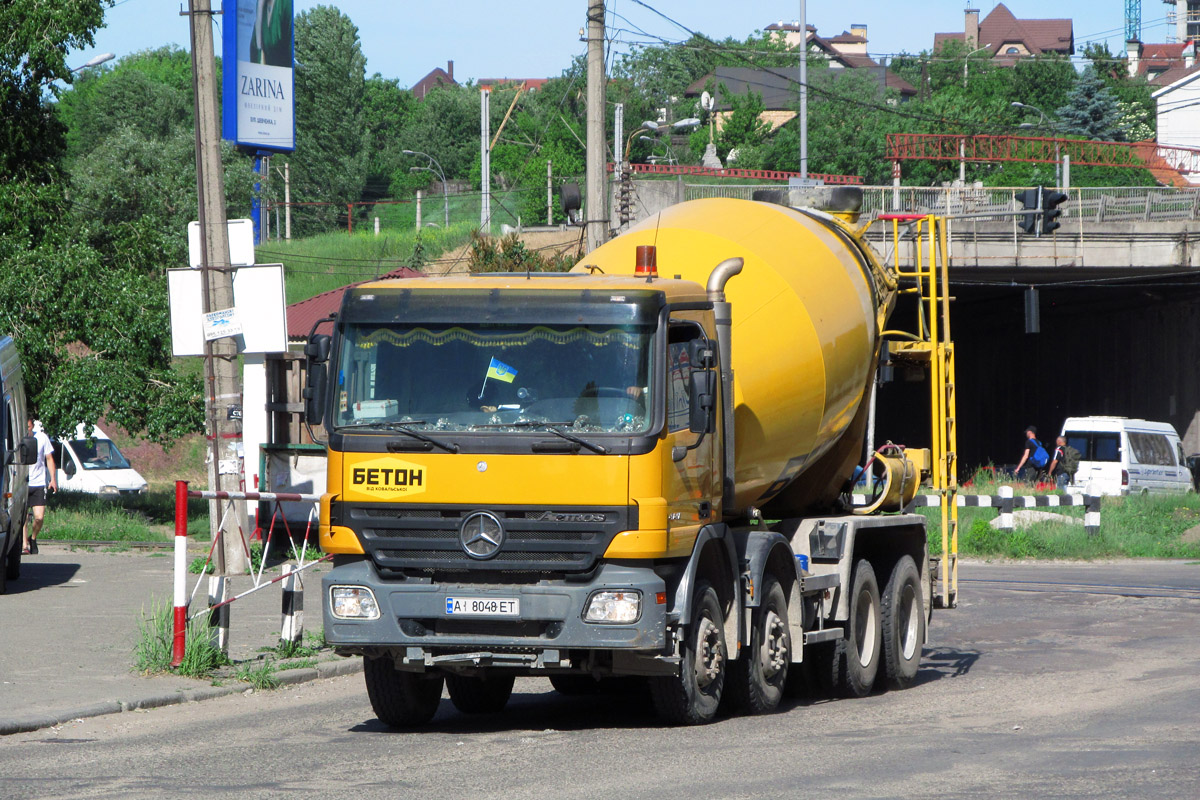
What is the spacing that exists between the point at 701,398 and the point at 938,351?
15.8 ft

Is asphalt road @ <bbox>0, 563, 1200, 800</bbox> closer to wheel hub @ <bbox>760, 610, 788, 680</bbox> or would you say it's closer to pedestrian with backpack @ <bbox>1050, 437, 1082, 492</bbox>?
wheel hub @ <bbox>760, 610, 788, 680</bbox>

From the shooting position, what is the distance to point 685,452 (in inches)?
341

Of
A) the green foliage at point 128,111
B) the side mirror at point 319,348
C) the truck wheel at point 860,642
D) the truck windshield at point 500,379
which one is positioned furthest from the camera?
the green foliage at point 128,111

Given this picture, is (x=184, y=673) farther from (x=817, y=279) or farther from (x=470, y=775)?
(x=817, y=279)

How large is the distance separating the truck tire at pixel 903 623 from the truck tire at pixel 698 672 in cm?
291

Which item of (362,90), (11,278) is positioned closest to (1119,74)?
(362,90)

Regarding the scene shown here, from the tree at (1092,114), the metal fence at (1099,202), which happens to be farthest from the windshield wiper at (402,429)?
the tree at (1092,114)

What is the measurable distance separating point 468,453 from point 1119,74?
420 ft

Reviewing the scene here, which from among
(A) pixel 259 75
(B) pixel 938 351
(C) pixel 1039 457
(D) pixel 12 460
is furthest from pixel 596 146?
(C) pixel 1039 457

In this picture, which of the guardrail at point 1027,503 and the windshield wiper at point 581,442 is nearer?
the windshield wiper at point 581,442

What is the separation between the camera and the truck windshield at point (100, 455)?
34906mm

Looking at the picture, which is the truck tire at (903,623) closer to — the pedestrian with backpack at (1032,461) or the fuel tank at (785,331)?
the fuel tank at (785,331)

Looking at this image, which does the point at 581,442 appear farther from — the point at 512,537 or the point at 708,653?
the point at 708,653

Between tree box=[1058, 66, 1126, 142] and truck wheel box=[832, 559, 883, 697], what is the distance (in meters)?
84.4
